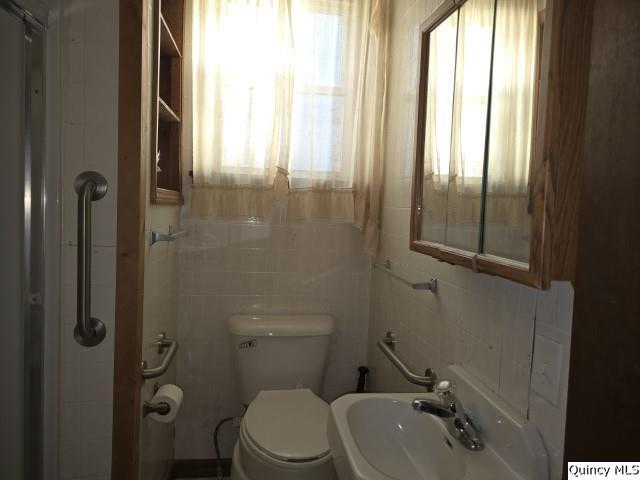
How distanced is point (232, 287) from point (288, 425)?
2.49 feet

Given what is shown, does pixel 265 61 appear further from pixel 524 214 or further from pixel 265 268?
pixel 524 214

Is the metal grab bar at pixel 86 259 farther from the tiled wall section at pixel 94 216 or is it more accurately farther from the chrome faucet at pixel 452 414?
the chrome faucet at pixel 452 414

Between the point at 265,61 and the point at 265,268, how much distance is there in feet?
3.22

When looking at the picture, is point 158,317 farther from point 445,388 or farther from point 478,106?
point 478,106

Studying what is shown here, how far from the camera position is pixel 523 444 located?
2.95 ft

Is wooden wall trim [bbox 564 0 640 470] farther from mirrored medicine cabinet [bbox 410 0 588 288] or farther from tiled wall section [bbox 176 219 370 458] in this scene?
tiled wall section [bbox 176 219 370 458]

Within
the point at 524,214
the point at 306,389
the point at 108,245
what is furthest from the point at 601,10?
the point at 306,389

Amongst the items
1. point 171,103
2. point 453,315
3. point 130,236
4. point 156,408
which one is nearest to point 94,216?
point 130,236

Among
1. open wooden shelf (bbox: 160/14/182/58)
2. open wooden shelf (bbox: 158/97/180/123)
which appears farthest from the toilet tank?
open wooden shelf (bbox: 160/14/182/58)

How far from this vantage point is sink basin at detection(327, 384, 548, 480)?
0.90 metres

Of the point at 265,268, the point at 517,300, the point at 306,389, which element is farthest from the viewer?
the point at 265,268

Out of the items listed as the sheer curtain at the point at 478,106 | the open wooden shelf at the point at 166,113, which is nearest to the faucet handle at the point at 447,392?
the sheer curtain at the point at 478,106

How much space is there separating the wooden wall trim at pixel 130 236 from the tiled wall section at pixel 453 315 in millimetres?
955

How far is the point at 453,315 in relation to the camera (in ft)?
4.40
